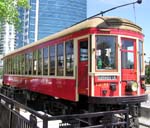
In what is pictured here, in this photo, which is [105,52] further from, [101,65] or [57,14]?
[57,14]

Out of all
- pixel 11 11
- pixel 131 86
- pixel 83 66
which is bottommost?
pixel 131 86

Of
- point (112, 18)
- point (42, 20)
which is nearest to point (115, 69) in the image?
point (112, 18)

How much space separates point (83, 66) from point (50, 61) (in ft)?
10.6

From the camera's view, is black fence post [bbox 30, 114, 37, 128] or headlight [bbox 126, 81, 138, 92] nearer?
black fence post [bbox 30, 114, 37, 128]

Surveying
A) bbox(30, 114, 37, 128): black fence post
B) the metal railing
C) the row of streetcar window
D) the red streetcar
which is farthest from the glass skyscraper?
bbox(30, 114, 37, 128): black fence post

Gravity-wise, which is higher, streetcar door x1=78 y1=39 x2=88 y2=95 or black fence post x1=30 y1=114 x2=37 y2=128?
streetcar door x1=78 y1=39 x2=88 y2=95

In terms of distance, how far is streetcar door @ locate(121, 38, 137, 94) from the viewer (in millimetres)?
11469

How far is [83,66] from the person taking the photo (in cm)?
1151

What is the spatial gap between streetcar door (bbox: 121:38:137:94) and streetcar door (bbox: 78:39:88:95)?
3.96 ft

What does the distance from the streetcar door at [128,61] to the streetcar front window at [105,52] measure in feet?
1.16

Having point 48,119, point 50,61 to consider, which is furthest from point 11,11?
point 48,119

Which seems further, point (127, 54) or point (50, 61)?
point (50, 61)

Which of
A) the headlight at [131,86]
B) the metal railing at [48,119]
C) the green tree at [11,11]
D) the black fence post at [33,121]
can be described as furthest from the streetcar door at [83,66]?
the green tree at [11,11]

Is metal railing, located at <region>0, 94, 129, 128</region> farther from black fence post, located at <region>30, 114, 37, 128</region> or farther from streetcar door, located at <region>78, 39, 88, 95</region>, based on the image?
streetcar door, located at <region>78, 39, 88, 95</region>
